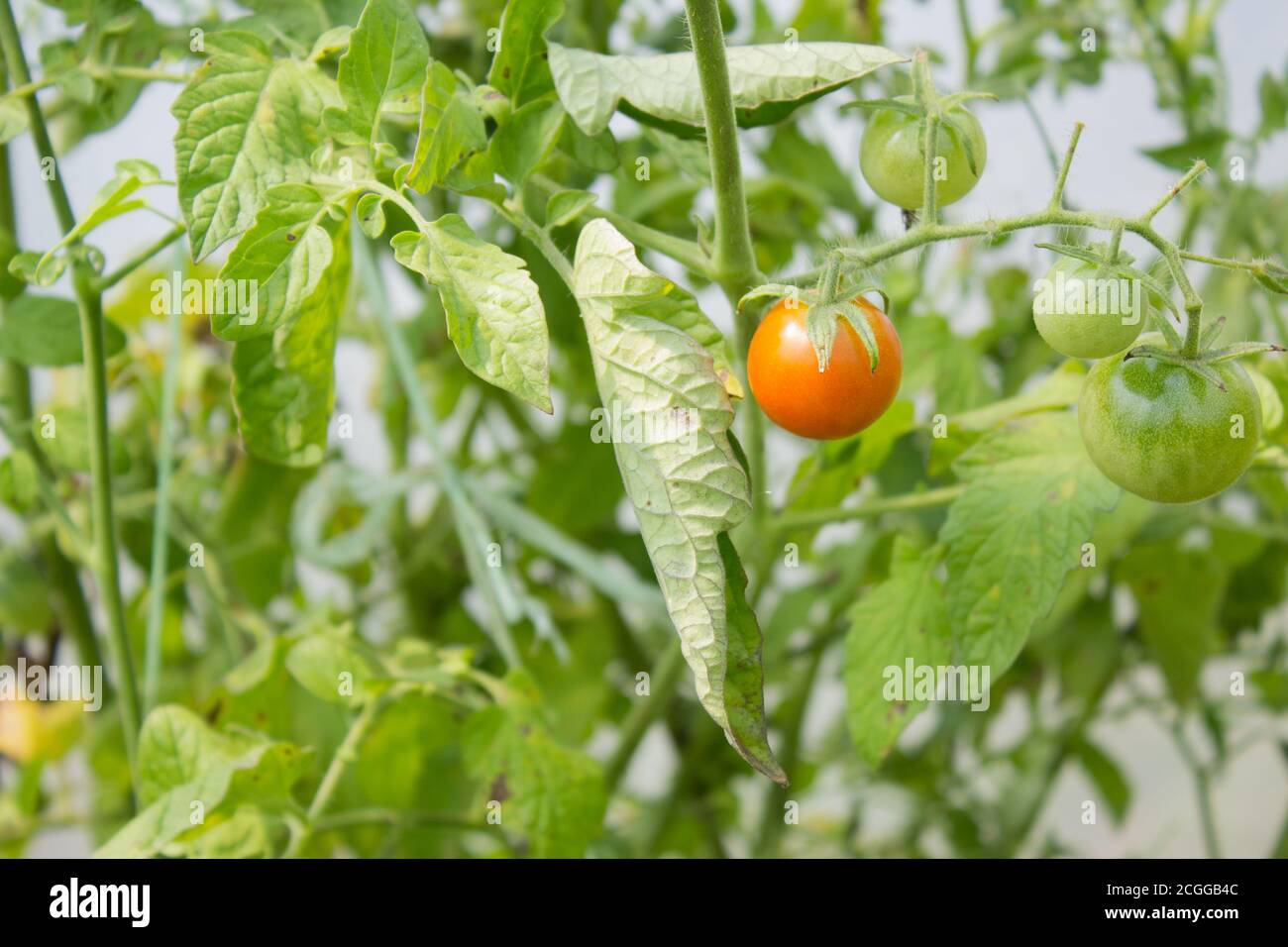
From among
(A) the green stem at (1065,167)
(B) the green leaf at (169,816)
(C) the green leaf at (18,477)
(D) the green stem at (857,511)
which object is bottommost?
(B) the green leaf at (169,816)

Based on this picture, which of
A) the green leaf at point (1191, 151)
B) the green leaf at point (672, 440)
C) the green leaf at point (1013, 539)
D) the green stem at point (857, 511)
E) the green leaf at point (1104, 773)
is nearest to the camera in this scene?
the green leaf at point (672, 440)

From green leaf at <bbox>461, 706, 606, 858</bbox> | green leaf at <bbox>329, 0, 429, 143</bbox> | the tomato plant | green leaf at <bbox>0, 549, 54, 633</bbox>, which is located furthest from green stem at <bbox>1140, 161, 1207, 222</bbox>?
green leaf at <bbox>0, 549, 54, 633</bbox>

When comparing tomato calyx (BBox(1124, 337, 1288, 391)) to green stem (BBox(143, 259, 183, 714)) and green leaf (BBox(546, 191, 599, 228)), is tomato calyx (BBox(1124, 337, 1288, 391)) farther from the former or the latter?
green stem (BBox(143, 259, 183, 714))

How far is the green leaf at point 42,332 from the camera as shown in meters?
0.55

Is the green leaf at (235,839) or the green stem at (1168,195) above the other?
the green stem at (1168,195)

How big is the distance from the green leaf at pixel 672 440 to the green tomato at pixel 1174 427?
125 mm

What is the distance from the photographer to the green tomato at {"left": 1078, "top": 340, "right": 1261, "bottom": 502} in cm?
37

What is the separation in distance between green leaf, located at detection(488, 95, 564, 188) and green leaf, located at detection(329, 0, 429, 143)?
0.03 m

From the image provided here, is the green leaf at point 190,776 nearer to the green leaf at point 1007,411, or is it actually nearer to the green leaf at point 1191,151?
the green leaf at point 1007,411

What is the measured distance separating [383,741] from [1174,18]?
2.70 feet

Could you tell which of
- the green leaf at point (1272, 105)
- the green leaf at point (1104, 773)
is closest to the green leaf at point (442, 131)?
the green leaf at point (1272, 105)

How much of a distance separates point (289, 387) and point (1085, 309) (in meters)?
0.29
